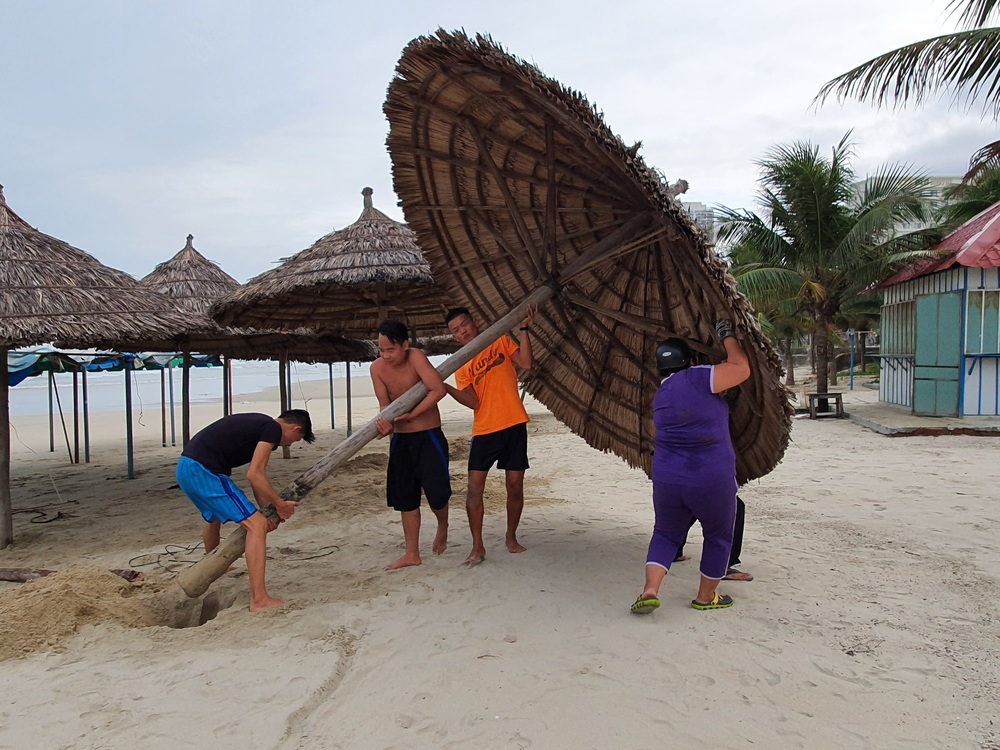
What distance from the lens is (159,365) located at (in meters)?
13.3

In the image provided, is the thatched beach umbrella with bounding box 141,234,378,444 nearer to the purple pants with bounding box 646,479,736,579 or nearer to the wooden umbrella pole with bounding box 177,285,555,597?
the wooden umbrella pole with bounding box 177,285,555,597

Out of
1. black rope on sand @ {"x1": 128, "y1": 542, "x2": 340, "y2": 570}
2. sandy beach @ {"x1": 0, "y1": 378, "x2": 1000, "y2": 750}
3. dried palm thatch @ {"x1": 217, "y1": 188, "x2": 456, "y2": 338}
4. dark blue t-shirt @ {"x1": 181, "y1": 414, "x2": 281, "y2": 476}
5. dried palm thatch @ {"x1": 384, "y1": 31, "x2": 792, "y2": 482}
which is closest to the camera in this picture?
sandy beach @ {"x1": 0, "y1": 378, "x2": 1000, "y2": 750}

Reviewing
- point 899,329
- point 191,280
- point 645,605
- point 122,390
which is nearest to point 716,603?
point 645,605

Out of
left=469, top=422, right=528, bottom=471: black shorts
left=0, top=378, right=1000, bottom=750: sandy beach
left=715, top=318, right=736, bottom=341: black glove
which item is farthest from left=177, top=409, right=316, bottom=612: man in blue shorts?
left=715, top=318, right=736, bottom=341: black glove

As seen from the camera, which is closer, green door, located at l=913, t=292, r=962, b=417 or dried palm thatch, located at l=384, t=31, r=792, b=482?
dried palm thatch, located at l=384, t=31, r=792, b=482

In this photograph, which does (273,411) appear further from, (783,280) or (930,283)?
(930,283)

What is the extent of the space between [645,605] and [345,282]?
15.6ft

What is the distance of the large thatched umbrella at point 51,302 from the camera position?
537 cm

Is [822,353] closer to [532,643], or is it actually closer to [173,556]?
[532,643]

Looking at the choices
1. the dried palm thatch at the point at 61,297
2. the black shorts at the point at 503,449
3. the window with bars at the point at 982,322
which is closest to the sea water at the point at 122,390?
the dried palm thatch at the point at 61,297

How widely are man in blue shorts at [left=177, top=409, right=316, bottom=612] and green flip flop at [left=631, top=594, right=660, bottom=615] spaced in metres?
1.88

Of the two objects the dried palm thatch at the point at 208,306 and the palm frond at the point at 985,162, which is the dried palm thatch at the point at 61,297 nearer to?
the dried palm thatch at the point at 208,306

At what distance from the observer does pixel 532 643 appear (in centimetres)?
321

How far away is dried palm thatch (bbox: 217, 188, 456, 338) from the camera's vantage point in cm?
701
